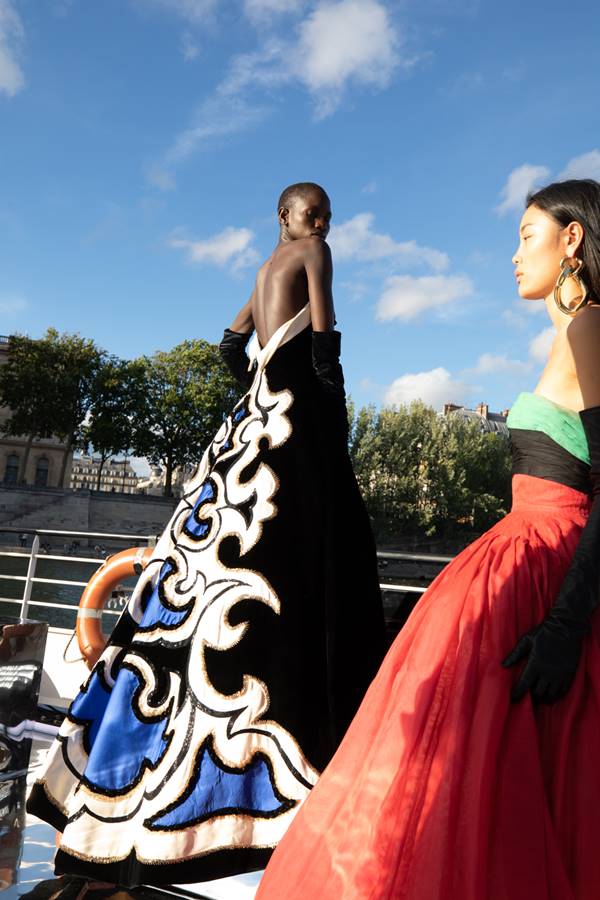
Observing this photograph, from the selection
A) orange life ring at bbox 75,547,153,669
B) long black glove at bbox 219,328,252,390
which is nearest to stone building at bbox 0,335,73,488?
orange life ring at bbox 75,547,153,669

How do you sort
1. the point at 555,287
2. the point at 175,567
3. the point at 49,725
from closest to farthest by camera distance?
1. the point at 555,287
2. the point at 175,567
3. the point at 49,725

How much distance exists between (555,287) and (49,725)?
3.76 m

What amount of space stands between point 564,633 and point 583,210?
937 mm

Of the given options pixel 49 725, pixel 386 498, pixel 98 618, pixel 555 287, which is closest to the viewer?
pixel 555 287

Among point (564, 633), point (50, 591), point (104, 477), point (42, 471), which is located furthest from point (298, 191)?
point (104, 477)

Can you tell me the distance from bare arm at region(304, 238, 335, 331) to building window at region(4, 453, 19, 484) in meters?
58.7

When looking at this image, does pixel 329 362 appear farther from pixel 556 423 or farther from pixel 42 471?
pixel 42 471

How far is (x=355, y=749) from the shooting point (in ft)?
4.46

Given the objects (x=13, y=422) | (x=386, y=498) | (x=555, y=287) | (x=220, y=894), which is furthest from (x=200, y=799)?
(x=13, y=422)

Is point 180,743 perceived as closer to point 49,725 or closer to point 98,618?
point 98,618

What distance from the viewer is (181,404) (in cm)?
4894

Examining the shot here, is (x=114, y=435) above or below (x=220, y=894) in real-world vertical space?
above

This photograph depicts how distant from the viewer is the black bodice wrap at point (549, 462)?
155cm

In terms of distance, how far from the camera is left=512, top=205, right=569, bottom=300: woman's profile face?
1697 mm
